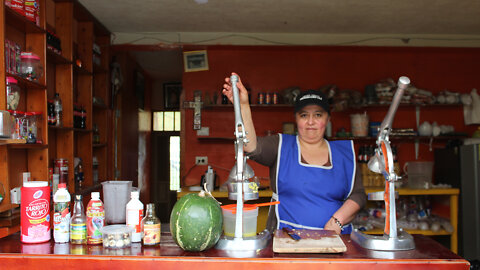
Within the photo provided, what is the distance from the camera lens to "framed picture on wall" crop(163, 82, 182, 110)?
27.5ft

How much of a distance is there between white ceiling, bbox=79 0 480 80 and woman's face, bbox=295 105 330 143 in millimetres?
2051

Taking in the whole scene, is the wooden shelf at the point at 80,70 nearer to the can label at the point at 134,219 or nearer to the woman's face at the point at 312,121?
the woman's face at the point at 312,121

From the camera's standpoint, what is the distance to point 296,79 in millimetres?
5211

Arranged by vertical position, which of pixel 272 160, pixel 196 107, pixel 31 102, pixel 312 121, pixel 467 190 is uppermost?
pixel 196 107

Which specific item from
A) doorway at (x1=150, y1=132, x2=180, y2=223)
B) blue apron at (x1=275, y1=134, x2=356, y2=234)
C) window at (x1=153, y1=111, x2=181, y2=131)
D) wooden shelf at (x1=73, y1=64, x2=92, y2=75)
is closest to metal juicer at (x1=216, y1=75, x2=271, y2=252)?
blue apron at (x1=275, y1=134, x2=356, y2=234)

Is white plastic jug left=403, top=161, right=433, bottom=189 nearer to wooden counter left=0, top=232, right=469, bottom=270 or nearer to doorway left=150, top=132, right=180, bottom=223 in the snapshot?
wooden counter left=0, top=232, right=469, bottom=270

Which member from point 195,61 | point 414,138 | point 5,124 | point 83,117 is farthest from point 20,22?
point 414,138

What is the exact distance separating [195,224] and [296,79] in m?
3.97

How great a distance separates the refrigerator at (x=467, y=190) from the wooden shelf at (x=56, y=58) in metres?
4.20

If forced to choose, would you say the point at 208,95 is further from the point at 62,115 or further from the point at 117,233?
the point at 117,233

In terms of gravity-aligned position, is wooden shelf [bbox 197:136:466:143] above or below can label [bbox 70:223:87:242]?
above

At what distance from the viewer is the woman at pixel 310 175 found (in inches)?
88.5

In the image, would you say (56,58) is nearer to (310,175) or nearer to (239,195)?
(310,175)

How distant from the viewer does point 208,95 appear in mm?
5062
